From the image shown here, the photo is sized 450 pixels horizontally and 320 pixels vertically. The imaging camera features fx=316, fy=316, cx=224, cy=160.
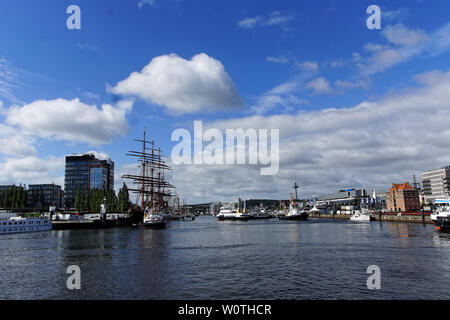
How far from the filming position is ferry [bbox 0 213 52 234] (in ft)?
338

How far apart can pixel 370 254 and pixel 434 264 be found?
9.13 metres

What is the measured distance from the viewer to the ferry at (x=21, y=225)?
103 m

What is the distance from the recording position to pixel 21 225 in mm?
108375
